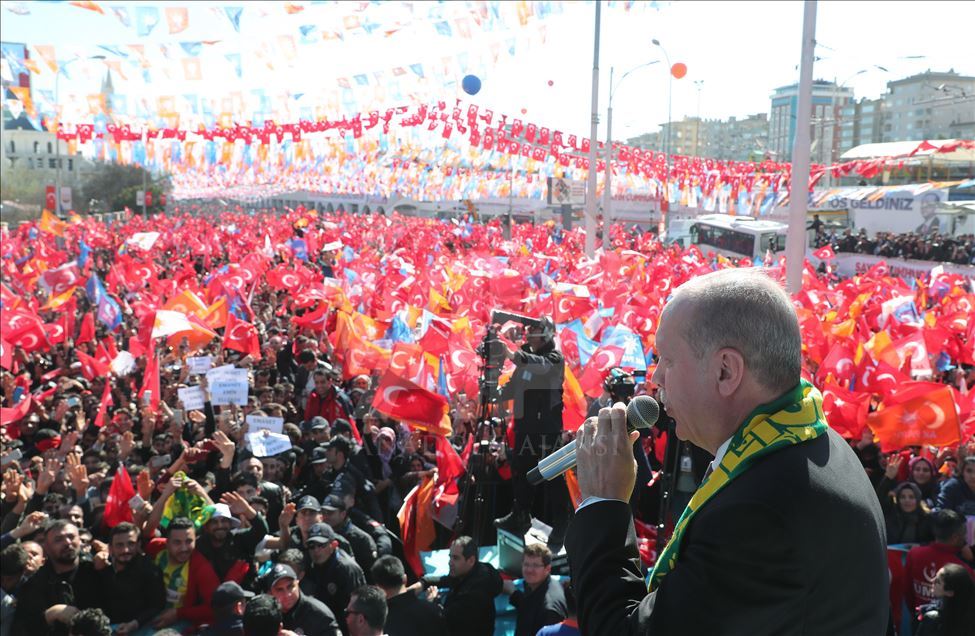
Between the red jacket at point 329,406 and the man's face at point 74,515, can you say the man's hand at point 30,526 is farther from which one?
the red jacket at point 329,406

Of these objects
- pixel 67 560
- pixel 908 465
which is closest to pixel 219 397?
pixel 67 560

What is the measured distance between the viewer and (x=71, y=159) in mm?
108250

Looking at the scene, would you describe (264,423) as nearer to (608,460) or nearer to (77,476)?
(77,476)

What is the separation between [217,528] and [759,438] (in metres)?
5.11

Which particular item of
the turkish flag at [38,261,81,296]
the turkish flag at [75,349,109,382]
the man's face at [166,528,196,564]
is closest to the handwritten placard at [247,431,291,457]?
the man's face at [166,528,196,564]

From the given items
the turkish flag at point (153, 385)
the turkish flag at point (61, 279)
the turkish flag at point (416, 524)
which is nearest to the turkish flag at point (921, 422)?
the turkish flag at point (416, 524)

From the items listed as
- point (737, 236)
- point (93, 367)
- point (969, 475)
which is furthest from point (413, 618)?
point (737, 236)

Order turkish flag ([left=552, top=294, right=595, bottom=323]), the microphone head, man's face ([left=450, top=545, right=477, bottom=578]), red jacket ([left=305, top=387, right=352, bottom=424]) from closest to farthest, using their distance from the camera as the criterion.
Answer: the microphone head
man's face ([left=450, top=545, right=477, bottom=578])
red jacket ([left=305, top=387, right=352, bottom=424])
turkish flag ([left=552, top=294, right=595, bottom=323])

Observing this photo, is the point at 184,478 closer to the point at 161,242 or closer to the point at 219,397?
the point at 219,397

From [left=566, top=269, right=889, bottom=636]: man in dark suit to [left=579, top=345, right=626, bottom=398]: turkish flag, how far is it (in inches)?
286

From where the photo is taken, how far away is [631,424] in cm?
183

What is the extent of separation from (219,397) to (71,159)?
11056cm

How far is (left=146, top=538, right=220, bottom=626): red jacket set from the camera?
5785 mm

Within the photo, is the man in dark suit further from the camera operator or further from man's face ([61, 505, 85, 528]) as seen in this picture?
man's face ([61, 505, 85, 528])
